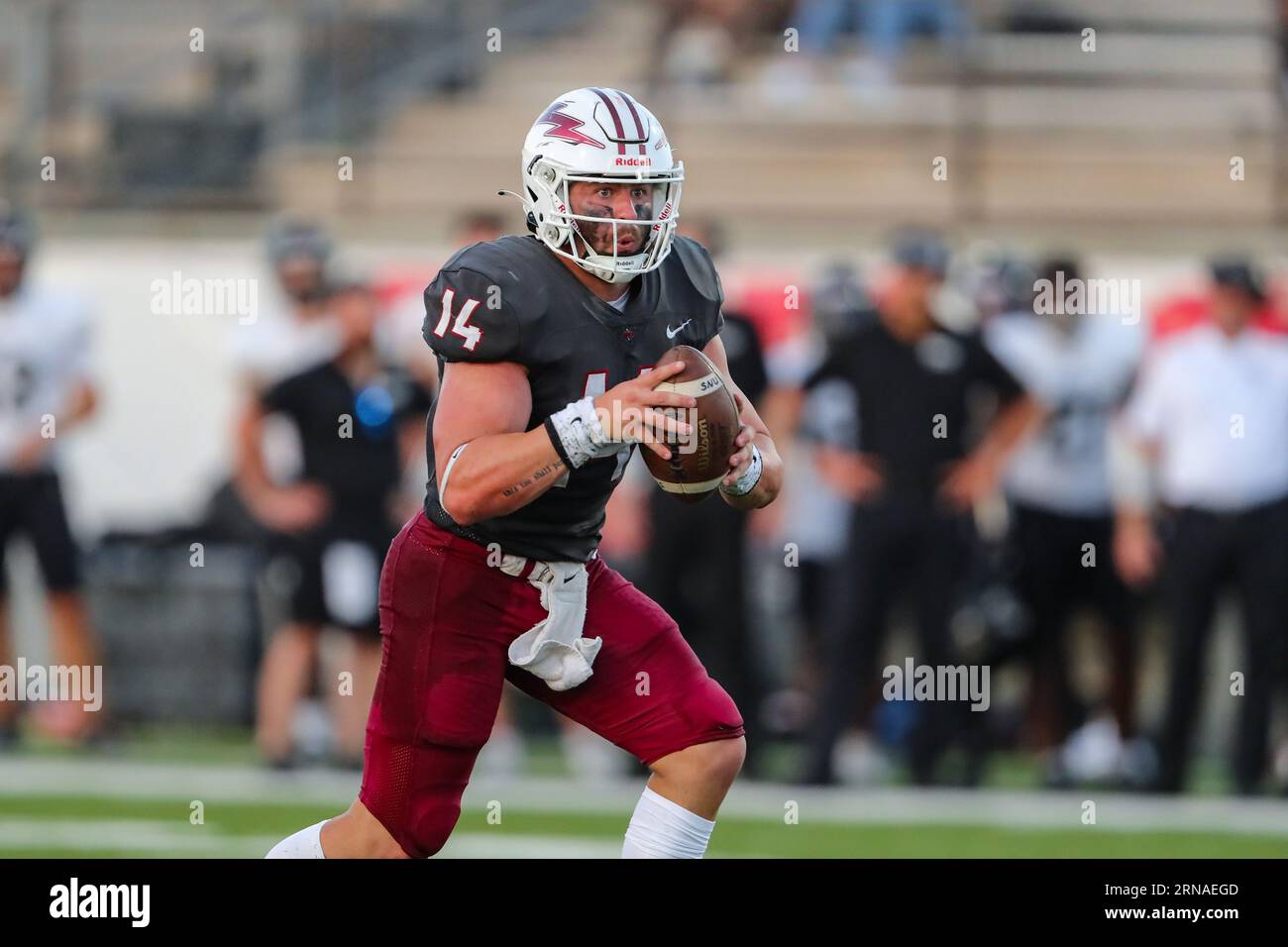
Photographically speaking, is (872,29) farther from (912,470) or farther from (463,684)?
(463,684)

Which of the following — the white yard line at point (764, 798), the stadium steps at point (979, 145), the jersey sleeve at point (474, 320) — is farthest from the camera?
the stadium steps at point (979, 145)

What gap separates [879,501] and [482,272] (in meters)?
4.35

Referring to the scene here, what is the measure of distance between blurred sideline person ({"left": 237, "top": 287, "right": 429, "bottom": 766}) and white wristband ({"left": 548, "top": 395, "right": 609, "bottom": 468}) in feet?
14.7

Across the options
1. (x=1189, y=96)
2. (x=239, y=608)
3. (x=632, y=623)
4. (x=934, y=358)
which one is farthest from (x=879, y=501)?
(x=1189, y=96)

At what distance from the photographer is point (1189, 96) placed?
12438 millimetres

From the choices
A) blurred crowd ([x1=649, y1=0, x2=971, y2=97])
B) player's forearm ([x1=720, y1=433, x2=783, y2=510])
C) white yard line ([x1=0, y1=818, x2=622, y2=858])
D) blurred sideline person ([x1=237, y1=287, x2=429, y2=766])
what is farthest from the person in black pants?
blurred crowd ([x1=649, y1=0, x2=971, y2=97])

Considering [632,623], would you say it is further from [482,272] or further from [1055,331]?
[1055,331]

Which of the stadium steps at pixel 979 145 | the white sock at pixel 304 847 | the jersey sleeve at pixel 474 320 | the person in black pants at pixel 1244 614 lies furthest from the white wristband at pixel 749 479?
the stadium steps at pixel 979 145

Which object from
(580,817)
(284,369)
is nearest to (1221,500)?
(580,817)

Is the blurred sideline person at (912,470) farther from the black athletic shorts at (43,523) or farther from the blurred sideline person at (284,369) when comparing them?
the black athletic shorts at (43,523)

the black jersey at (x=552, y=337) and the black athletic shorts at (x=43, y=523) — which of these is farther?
the black athletic shorts at (x=43, y=523)

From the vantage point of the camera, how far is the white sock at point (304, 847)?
4656 mm

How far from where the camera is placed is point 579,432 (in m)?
4.34

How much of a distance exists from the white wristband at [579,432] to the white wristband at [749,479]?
520 millimetres
